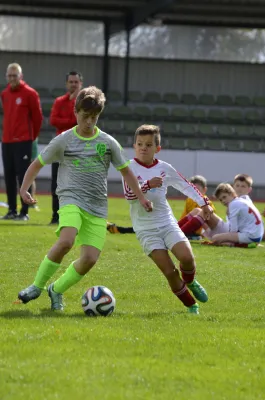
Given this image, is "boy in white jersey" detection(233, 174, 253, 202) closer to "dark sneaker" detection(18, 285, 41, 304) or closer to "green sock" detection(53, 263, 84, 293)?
"green sock" detection(53, 263, 84, 293)

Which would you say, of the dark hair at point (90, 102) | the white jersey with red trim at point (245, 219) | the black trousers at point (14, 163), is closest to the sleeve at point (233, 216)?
the white jersey with red trim at point (245, 219)

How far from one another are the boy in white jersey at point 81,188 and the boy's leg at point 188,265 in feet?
1.74

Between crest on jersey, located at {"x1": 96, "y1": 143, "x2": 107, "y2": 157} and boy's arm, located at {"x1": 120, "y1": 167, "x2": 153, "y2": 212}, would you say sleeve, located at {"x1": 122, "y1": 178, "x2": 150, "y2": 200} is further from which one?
crest on jersey, located at {"x1": 96, "y1": 143, "x2": 107, "y2": 157}

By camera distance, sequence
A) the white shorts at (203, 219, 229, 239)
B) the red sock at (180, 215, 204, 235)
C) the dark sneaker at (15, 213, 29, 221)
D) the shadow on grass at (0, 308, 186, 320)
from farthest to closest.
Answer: the dark sneaker at (15, 213, 29, 221) → the white shorts at (203, 219, 229, 239) → the red sock at (180, 215, 204, 235) → the shadow on grass at (0, 308, 186, 320)

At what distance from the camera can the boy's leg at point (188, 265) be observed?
7.59 meters

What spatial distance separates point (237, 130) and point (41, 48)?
26.6 feet

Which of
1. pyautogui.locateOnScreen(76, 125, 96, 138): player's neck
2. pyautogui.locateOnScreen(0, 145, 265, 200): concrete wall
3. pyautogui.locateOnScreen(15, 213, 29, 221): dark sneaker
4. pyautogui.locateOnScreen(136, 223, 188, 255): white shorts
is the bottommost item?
pyautogui.locateOnScreen(0, 145, 265, 200): concrete wall

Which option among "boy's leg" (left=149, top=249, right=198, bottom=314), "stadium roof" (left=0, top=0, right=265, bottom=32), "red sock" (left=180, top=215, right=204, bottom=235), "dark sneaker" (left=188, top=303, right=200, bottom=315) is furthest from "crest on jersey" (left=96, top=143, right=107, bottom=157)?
"stadium roof" (left=0, top=0, right=265, bottom=32)

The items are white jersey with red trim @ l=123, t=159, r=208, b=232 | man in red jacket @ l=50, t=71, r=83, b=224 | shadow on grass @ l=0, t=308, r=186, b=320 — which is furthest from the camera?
man in red jacket @ l=50, t=71, r=83, b=224

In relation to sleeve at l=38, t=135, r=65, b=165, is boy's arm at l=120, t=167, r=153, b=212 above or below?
below

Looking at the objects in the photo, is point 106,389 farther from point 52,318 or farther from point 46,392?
point 52,318

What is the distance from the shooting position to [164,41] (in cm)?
3494

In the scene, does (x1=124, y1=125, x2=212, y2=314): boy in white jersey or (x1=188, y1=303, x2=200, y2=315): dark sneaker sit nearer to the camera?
(x1=188, y1=303, x2=200, y2=315): dark sneaker

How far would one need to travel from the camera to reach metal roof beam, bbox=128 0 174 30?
2797 centimetres
